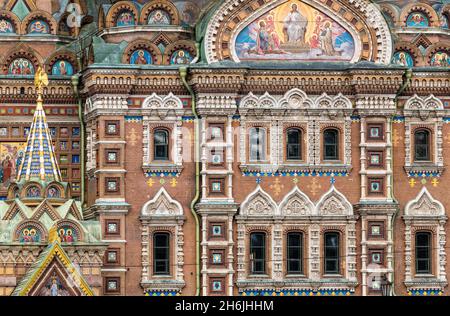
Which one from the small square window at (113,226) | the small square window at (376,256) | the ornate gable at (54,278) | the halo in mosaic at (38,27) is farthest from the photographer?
the halo in mosaic at (38,27)

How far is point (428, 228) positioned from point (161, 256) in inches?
263

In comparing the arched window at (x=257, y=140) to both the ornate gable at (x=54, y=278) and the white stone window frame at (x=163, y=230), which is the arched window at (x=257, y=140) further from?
the ornate gable at (x=54, y=278)

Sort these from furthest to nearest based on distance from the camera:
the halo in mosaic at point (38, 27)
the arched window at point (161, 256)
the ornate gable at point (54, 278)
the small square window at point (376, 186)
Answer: the halo in mosaic at point (38, 27), the small square window at point (376, 186), the arched window at point (161, 256), the ornate gable at point (54, 278)

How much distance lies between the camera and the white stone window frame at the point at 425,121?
193 feet

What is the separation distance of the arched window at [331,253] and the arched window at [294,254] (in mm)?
615

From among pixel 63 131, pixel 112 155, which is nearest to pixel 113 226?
pixel 112 155

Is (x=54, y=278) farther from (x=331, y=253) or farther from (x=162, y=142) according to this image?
(x=331, y=253)

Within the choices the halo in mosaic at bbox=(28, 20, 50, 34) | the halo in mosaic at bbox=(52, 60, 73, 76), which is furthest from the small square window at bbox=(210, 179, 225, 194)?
the halo in mosaic at bbox=(28, 20, 50, 34)

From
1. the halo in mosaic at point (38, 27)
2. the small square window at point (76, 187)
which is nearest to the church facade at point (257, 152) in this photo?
the small square window at point (76, 187)

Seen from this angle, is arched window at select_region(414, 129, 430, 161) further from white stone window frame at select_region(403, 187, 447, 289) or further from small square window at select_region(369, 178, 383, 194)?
small square window at select_region(369, 178, 383, 194)

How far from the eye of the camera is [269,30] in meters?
58.6

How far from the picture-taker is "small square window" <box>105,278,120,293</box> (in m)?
57.4

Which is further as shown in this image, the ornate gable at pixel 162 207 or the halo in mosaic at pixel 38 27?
the halo in mosaic at pixel 38 27
